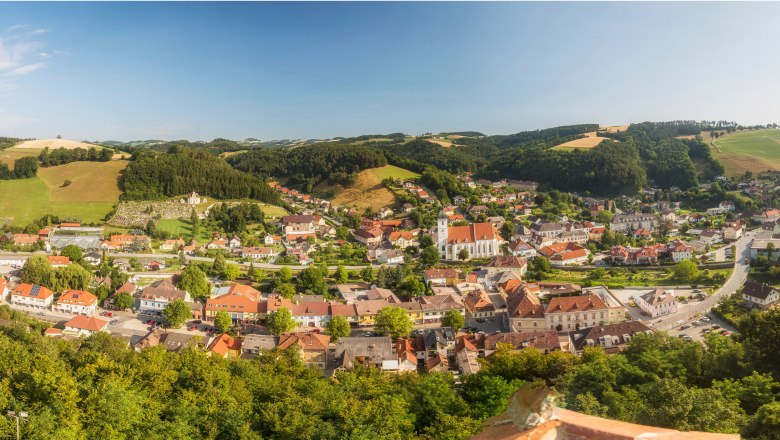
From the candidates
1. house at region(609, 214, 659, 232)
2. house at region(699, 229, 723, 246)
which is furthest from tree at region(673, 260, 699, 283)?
house at region(609, 214, 659, 232)

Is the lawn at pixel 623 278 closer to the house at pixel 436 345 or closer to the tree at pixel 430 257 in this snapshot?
the tree at pixel 430 257

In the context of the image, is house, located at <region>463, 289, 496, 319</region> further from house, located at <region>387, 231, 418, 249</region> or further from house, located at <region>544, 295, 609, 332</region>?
house, located at <region>387, 231, 418, 249</region>

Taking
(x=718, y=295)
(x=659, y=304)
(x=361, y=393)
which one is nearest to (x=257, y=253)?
(x=361, y=393)

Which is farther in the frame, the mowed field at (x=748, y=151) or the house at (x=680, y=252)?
the mowed field at (x=748, y=151)

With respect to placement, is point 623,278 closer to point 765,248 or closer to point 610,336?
point 765,248

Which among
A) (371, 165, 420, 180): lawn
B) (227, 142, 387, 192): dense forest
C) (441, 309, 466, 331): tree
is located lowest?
(441, 309, 466, 331): tree

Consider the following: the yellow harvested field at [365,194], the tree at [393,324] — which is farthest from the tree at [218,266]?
the yellow harvested field at [365,194]
